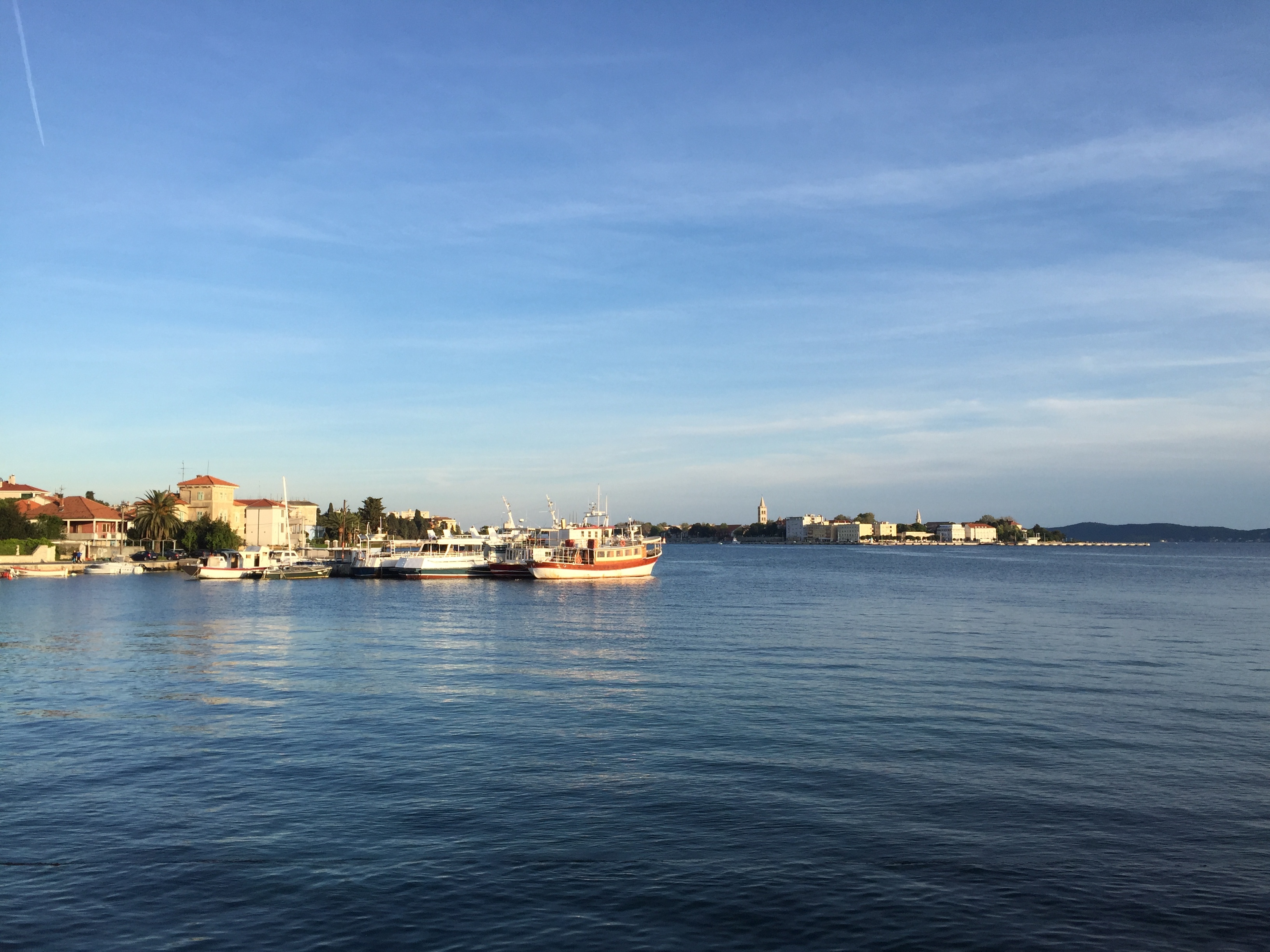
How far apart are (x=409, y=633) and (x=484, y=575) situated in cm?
6865

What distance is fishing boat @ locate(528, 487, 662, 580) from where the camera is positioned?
396 feet

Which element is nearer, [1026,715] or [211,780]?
[211,780]

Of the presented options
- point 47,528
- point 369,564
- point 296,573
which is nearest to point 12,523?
point 47,528

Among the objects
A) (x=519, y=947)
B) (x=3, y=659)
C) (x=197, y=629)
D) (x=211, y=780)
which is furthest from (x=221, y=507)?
(x=519, y=947)

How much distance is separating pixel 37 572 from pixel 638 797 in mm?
130883

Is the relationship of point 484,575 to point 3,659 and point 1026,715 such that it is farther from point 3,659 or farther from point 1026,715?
point 1026,715

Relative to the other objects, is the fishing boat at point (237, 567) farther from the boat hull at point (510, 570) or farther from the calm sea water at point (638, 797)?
the calm sea water at point (638, 797)

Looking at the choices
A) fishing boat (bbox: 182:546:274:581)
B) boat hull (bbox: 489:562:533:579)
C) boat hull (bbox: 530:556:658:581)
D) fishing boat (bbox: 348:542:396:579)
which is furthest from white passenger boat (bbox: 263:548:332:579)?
boat hull (bbox: 530:556:658:581)

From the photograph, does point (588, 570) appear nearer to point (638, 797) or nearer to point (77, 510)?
point (638, 797)

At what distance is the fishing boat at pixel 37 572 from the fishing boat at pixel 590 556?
215 feet

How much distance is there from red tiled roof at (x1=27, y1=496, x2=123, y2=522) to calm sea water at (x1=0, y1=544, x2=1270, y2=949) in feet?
441

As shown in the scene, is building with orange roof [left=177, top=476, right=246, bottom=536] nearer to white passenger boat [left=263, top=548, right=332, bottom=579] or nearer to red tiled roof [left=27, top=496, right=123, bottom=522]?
red tiled roof [left=27, top=496, right=123, bottom=522]

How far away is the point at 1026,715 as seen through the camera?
31.2 metres

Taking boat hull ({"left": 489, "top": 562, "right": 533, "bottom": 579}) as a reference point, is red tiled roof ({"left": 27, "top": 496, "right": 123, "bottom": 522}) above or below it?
above
